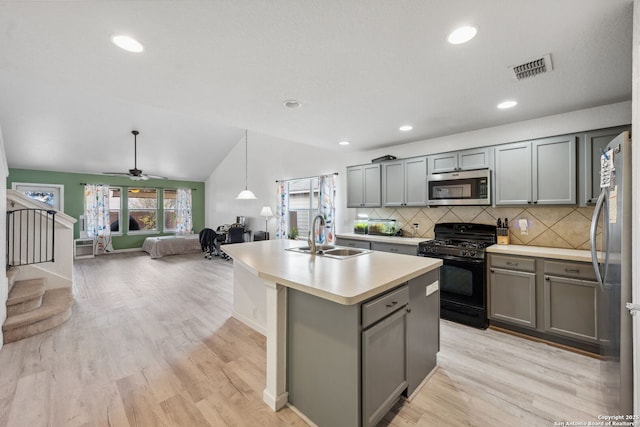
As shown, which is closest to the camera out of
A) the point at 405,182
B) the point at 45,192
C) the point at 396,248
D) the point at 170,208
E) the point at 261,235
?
the point at 396,248

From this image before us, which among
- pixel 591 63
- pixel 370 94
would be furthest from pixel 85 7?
pixel 591 63

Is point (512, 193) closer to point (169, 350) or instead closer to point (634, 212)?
point (634, 212)

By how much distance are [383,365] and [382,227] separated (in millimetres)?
3033

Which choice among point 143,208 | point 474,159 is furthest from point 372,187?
point 143,208

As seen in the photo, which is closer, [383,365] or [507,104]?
[383,365]

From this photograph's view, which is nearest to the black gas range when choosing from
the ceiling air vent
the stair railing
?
the ceiling air vent

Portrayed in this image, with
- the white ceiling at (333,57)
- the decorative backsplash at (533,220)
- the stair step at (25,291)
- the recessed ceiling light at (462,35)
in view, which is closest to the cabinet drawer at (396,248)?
the decorative backsplash at (533,220)

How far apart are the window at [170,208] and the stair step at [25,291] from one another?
565 cm

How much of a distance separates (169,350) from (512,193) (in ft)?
13.3

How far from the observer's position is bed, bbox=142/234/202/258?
7484mm

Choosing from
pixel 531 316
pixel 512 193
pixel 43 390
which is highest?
pixel 512 193

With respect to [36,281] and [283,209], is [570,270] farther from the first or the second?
[36,281]

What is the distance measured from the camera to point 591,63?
2016 millimetres

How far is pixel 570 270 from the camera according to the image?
102 inches
